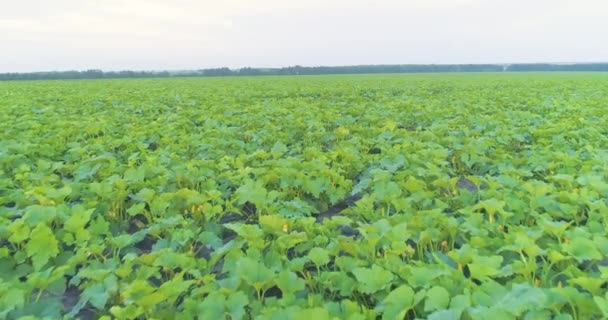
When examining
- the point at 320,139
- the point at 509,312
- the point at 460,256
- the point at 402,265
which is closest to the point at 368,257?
the point at 402,265

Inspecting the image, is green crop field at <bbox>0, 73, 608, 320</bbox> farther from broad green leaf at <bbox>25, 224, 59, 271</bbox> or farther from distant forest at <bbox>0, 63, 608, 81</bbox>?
distant forest at <bbox>0, 63, 608, 81</bbox>

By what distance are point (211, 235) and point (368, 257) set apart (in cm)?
95

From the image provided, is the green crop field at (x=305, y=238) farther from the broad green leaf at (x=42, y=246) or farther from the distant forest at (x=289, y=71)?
the distant forest at (x=289, y=71)

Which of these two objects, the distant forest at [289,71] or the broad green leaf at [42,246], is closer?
the broad green leaf at [42,246]

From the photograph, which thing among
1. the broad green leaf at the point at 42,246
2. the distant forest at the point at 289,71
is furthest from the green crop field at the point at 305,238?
the distant forest at the point at 289,71

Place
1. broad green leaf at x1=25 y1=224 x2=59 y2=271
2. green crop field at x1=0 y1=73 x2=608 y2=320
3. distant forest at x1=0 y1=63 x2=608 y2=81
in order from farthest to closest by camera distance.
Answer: distant forest at x1=0 y1=63 x2=608 y2=81
broad green leaf at x1=25 y1=224 x2=59 y2=271
green crop field at x1=0 y1=73 x2=608 y2=320

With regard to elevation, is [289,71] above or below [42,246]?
below

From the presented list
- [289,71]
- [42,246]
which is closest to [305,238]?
[42,246]

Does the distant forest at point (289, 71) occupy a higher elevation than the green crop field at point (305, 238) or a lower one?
lower

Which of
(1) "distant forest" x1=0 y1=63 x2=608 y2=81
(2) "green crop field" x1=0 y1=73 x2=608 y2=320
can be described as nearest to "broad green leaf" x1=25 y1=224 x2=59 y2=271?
(2) "green crop field" x1=0 y1=73 x2=608 y2=320

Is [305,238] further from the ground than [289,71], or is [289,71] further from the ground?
[305,238]

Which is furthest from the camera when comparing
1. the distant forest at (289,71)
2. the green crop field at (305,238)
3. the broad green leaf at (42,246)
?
the distant forest at (289,71)

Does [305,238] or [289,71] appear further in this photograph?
[289,71]

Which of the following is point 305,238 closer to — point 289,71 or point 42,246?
point 42,246
